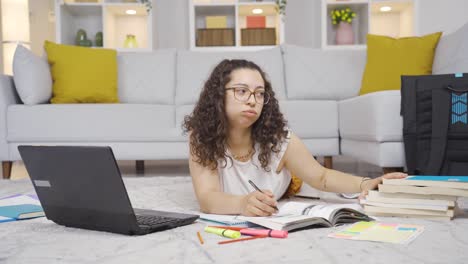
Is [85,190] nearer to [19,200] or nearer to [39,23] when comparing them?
[19,200]

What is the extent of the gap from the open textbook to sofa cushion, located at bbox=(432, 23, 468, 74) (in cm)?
173

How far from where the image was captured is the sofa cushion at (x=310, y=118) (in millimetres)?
3082

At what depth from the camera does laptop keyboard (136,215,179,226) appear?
132 centimetres

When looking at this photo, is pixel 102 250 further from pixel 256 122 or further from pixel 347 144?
pixel 347 144

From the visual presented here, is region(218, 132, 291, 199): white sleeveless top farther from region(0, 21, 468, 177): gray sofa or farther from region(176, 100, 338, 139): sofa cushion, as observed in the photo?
region(176, 100, 338, 139): sofa cushion

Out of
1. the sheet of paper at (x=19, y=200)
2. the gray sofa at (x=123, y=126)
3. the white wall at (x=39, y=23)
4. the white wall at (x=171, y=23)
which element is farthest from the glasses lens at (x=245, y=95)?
the white wall at (x=39, y=23)

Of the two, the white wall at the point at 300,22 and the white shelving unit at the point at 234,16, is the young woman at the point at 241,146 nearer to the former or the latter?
the white shelving unit at the point at 234,16

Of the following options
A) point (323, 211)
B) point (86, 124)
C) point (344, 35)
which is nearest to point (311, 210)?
point (323, 211)

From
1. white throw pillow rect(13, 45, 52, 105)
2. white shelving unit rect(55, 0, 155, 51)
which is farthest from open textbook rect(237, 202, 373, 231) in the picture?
white shelving unit rect(55, 0, 155, 51)

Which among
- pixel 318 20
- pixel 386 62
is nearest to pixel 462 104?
pixel 386 62

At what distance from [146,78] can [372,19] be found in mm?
2500

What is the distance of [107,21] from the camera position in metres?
4.80

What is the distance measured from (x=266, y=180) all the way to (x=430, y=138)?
0.97 meters

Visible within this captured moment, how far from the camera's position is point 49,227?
1399mm
